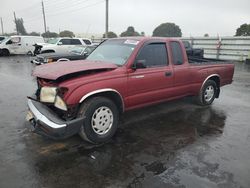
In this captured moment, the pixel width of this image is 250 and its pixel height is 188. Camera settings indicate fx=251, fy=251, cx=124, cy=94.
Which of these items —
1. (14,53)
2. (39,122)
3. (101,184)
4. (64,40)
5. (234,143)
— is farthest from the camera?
(14,53)

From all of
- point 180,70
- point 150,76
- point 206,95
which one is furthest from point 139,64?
point 206,95

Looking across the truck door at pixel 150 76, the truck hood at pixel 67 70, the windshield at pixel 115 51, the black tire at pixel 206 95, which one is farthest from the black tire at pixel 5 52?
the truck door at pixel 150 76

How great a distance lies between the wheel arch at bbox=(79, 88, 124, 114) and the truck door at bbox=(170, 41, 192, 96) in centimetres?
165

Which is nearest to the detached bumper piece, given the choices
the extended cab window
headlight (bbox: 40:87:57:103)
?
headlight (bbox: 40:87:57:103)

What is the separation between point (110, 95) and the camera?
182 inches

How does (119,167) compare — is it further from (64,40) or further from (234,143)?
(64,40)

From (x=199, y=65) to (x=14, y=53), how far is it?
67.3ft

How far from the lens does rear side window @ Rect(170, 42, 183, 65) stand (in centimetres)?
575

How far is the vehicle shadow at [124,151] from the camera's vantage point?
341 cm

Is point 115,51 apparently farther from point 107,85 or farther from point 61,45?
point 61,45

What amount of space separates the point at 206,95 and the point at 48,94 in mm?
4438

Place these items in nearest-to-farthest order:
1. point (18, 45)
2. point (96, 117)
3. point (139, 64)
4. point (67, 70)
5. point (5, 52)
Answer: point (67, 70) < point (96, 117) < point (139, 64) < point (5, 52) < point (18, 45)

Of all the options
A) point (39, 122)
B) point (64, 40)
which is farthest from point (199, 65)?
point (64, 40)

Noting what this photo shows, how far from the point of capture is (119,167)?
12.0 ft
